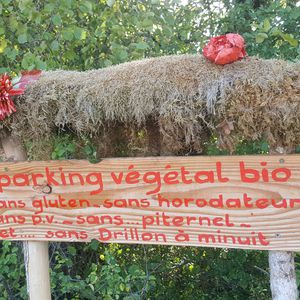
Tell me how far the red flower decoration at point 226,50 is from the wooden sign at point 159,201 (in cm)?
42

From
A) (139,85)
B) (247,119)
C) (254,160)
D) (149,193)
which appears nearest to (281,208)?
(254,160)

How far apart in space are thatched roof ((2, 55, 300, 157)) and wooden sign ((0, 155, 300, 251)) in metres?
0.14

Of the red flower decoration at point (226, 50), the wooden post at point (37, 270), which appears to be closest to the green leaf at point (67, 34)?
the wooden post at point (37, 270)

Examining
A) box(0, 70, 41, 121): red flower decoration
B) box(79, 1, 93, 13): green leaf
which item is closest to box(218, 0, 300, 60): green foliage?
box(79, 1, 93, 13): green leaf

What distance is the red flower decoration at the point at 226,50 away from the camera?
179cm

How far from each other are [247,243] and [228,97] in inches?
26.4

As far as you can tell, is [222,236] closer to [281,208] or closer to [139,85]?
[281,208]

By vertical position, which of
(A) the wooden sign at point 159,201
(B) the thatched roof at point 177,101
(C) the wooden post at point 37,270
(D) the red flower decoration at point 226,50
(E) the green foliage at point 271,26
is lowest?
(C) the wooden post at point 37,270

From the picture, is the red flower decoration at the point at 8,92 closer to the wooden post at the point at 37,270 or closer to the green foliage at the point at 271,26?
the wooden post at the point at 37,270

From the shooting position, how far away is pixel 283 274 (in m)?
1.94

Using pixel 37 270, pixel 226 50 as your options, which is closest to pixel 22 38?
pixel 37 270

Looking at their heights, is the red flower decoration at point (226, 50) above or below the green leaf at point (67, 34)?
below

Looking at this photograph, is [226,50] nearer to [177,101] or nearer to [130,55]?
[177,101]

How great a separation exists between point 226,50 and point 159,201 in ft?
2.43
